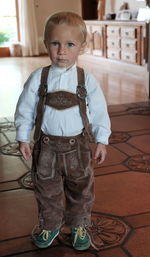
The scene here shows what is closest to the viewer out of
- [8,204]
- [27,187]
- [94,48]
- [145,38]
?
[8,204]

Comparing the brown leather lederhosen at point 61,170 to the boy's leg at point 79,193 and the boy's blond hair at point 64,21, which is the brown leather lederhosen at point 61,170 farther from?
the boy's blond hair at point 64,21

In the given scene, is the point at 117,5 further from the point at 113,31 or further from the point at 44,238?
the point at 44,238

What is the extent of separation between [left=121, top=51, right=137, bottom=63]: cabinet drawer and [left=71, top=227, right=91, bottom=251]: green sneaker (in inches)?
185

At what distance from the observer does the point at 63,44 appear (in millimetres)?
1250

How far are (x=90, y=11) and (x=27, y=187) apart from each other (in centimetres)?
716

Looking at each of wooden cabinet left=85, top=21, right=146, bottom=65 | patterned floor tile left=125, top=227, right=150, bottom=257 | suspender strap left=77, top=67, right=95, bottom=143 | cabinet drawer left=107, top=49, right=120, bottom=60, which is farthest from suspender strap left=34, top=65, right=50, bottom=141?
cabinet drawer left=107, top=49, right=120, bottom=60

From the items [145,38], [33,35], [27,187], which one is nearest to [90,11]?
[33,35]

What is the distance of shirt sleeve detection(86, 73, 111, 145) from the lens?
52.1 inches

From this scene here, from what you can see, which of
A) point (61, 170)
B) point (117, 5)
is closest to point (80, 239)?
point (61, 170)

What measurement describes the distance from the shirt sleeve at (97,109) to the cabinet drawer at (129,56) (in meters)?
4.67

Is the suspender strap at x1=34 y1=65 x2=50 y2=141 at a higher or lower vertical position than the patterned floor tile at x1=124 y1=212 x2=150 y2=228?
higher

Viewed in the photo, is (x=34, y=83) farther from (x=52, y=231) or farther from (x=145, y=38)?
(x=145, y=38)

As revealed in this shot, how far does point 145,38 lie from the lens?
556 cm

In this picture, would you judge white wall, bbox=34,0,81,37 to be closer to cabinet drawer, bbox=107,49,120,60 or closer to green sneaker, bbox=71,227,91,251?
cabinet drawer, bbox=107,49,120,60
